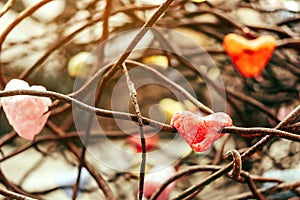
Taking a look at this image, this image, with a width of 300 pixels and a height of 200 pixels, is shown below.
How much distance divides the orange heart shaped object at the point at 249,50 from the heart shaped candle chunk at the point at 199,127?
202 millimetres

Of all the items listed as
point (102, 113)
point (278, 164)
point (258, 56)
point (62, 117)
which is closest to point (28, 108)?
point (102, 113)

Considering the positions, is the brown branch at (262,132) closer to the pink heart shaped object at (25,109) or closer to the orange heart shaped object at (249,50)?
the pink heart shaped object at (25,109)

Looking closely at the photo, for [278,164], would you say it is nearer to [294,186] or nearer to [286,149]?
[286,149]

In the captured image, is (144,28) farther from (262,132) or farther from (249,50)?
(249,50)

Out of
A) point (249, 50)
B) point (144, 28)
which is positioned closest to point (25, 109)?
point (144, 28)

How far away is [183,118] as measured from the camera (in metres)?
0.23

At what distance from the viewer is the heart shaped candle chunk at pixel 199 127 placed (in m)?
0.22

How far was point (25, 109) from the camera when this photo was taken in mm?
271

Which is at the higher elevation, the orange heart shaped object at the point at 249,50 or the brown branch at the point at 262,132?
the orange heart shaped object at the point at 249,50

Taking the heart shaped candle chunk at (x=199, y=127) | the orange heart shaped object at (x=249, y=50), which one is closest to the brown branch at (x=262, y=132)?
the heart shaped candle chunk at (x=199, y=127)

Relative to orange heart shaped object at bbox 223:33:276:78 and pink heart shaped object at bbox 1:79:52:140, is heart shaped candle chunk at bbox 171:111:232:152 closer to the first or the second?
pink heart shaped object at bbox 1:79:52:140

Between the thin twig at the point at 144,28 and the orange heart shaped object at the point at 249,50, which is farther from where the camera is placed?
the orange heart shaped object at the point at 249,50

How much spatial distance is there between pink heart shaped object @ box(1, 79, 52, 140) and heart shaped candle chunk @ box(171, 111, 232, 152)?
0.26 feet

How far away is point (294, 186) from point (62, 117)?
0.46m
